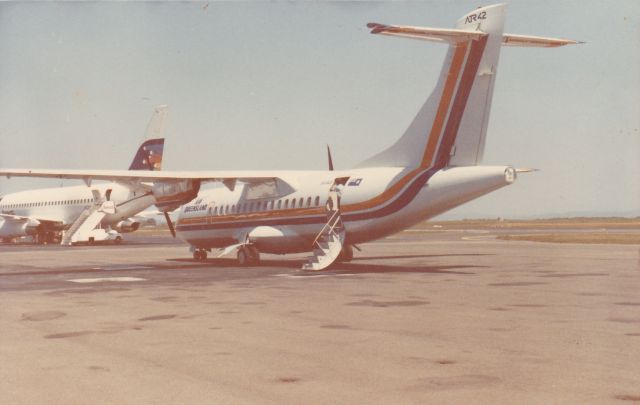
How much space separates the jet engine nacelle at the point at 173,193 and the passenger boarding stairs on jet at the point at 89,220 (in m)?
23.8

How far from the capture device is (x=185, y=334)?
33.8ft

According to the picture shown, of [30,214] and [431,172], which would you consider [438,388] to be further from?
[30,214]

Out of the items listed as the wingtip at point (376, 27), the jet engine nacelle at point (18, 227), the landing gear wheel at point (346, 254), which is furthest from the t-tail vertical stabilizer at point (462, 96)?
the jet engine nacelle at point (18, 227)

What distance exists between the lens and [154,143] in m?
53.0

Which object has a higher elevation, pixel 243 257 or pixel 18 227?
pixel 243 257

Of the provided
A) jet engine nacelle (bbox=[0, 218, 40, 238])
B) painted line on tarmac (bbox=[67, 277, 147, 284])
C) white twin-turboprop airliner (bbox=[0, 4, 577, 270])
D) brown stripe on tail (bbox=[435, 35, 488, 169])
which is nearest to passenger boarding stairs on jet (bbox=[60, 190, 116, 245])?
jet engine nacelle (bbox=[0, 218, 40, 238])

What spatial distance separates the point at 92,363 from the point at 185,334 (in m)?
2.27

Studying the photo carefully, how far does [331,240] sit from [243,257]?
212 inches

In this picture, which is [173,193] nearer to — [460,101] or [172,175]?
[172,175]

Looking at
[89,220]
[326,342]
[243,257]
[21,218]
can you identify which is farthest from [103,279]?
[21,218]

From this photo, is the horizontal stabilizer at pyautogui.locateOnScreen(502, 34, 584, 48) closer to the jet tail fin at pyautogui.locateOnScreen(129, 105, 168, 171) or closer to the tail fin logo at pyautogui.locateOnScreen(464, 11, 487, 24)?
the tail fin logo at pyautogui.locateOnScreen(464, 11, 487, 24)

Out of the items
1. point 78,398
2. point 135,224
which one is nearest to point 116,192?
point 135,224

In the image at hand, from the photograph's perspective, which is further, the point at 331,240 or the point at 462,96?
the point at 331,240

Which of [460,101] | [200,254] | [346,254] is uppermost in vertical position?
[460,101]
